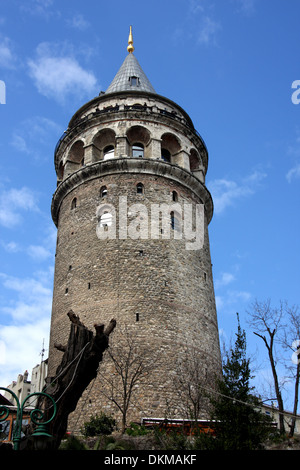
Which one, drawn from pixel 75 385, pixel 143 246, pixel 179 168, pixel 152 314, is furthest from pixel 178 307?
pixel 75 385

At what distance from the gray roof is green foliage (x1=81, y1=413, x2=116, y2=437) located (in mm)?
18789

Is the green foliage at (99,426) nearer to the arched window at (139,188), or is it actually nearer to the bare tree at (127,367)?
the bare tree at (127,367)

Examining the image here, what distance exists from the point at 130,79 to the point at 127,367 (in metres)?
19.5

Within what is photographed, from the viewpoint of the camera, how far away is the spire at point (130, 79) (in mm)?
31297

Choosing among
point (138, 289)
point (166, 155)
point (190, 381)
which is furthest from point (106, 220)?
point (190, 381)

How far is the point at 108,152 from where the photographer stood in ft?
91.3

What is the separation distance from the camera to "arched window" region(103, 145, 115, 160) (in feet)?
90.2

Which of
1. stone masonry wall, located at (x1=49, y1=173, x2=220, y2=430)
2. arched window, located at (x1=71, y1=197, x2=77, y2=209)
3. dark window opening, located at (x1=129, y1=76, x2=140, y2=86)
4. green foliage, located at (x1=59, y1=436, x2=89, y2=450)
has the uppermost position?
dark window opening, located at (x1=129, y1=76, x2=140, y2=86)

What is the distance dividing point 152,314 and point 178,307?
1380 millimetres

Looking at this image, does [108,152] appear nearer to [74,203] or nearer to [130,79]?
[74,203]

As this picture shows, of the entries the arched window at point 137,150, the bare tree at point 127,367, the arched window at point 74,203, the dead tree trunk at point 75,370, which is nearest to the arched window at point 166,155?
the arched window at point 137,150

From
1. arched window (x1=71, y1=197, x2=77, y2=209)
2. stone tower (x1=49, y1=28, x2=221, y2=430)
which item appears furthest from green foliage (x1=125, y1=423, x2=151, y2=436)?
arched window (x1=71, y1=197, x2=77, y2=209)

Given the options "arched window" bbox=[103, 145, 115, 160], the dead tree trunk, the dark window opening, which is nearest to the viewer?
the dead tree trunk

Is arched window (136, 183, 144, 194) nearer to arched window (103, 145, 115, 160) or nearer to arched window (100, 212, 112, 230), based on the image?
arched window (100, 212, 112, 230)
